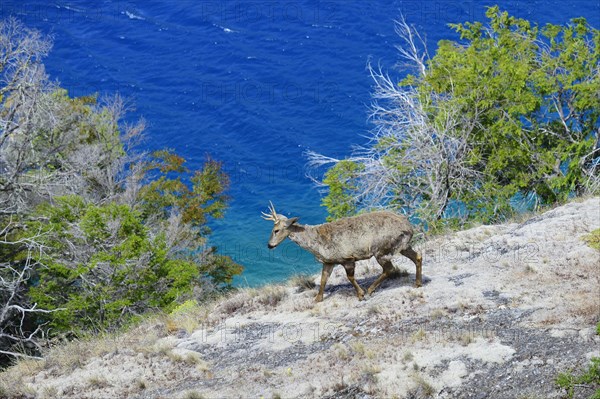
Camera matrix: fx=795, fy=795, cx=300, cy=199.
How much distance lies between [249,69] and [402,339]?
5144 cm

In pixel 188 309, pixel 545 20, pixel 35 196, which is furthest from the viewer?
pixel 545 20

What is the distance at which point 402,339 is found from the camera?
14.1 metres

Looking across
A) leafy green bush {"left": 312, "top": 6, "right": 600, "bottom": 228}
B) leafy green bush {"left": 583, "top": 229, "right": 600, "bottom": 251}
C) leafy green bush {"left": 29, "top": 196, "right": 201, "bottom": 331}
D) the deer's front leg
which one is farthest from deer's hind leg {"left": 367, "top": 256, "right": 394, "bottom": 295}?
leafy green bush {"left": 312, "top": 6, "right": 600, "bottom": 228}

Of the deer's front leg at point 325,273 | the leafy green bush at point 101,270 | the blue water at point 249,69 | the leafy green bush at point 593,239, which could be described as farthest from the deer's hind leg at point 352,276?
the blue water at point 249,69

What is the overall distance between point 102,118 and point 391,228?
28227 millimetres

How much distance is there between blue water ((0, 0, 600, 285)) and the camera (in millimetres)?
53938

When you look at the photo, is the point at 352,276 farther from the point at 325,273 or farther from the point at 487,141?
the point at 487,141

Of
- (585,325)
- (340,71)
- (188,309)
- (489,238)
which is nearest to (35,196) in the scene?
(188,309)

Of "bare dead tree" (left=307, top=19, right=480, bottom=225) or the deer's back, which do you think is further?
"bare dead tree" (left=307, top=19, right=480, bottom=225)

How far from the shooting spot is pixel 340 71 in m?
62.2

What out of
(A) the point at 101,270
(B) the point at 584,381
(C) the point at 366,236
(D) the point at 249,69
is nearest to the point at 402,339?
(C) the point at 366,236

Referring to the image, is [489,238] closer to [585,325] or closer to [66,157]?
[585,325]

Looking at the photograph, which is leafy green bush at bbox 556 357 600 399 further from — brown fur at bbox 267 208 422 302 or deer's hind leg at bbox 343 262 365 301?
deer's hind leg at bbox 343 262 365 301

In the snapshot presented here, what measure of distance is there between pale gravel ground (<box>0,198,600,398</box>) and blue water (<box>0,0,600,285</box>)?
29.2 metres
